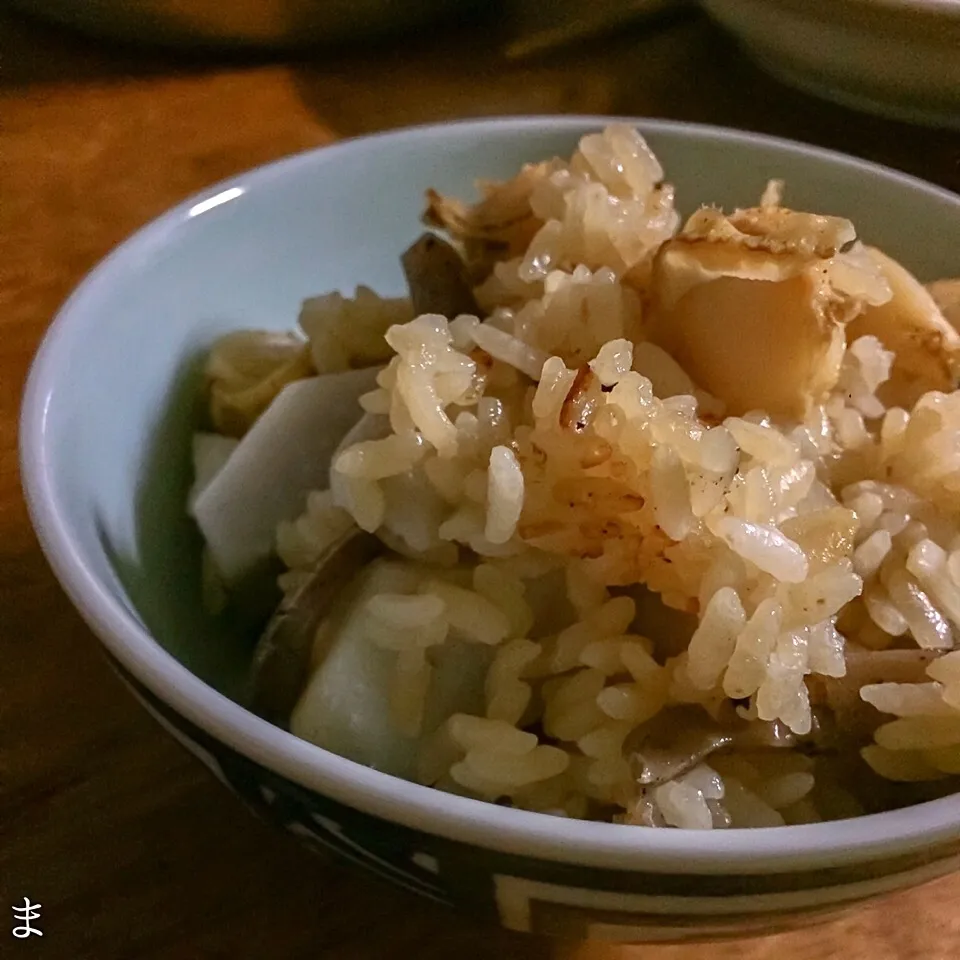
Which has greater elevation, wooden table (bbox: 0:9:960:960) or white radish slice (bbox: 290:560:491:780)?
white radish slice (bbox: 290:560:491:780)

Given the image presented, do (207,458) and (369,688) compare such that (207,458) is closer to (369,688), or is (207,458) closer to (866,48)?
(369,688)

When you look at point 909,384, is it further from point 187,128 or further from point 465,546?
point 187,128

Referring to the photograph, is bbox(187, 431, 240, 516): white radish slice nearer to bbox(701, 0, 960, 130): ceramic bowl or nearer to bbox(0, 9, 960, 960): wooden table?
bbox(0, 9, 960, 960): wooden table

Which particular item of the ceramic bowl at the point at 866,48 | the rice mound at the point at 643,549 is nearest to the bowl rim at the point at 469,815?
the rice mound at the point at 643,549

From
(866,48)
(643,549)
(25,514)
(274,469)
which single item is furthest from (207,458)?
(866,48)

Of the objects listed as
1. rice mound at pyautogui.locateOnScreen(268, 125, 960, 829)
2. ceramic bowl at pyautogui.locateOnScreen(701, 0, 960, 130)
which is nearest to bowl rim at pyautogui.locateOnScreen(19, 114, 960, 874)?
rice mound at pyautogui.locateOnScreen(268, 125, 960, 829)
